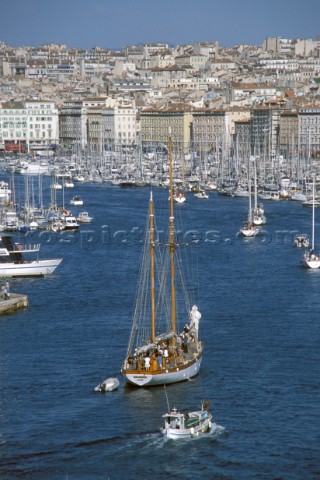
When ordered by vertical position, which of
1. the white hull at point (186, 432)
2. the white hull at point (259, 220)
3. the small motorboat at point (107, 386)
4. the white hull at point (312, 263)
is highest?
the white hull at point (259, 220)

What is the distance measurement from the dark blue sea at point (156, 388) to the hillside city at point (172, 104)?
939 inches

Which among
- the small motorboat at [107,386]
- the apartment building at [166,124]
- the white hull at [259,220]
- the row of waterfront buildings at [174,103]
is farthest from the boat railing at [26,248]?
the apartment building at [166,124]

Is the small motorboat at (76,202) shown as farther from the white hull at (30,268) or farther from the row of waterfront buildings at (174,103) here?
the row of waterfront buildings at (174,103)

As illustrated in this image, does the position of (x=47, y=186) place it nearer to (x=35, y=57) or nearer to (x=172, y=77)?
(x=172, y=77)

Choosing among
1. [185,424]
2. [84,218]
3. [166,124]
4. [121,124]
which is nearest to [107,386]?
[185,424]

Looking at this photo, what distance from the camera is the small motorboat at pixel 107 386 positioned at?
1404cm

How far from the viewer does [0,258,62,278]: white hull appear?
21.6 metres

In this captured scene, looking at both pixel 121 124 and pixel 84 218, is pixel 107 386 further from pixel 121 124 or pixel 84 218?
pixel 121 124

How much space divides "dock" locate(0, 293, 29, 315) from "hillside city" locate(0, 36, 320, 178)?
2637 centimetres

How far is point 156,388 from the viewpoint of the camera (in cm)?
1415

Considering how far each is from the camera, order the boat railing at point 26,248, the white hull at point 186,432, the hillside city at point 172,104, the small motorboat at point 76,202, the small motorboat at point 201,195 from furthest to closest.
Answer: the hillside city at point 172,104
the small motorboat at point 201,195
the small motorboat at point 76,202
the boat railing at point 26,248
the white hull at point 186,432

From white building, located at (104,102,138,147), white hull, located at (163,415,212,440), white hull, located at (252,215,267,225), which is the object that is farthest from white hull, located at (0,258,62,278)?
white building, located at (104,102,138,147)

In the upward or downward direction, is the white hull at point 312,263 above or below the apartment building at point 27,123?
below

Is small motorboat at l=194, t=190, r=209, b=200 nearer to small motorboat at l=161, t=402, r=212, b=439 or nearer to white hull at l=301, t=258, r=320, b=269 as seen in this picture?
white hull at l=301, t=258, r=320, b=269
